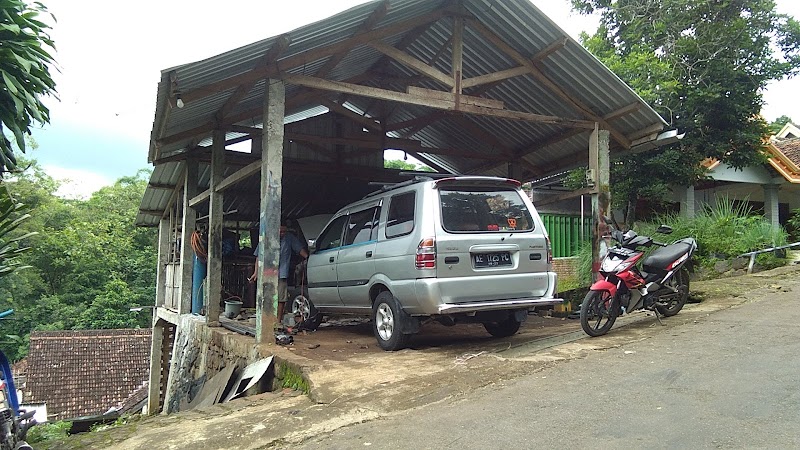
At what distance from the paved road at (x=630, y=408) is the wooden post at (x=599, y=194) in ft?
9.23

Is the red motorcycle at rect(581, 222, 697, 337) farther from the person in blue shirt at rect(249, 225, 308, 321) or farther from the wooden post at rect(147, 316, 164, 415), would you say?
the wooden post at rect(147, 316, 164, 415)

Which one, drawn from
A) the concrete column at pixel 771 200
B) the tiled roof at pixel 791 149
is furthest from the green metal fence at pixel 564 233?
the tiled roof at pixel 791 149

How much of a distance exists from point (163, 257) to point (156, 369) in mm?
3347

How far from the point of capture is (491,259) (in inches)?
237

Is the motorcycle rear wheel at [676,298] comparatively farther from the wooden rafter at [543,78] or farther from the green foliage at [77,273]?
the green foliage at [77,273]

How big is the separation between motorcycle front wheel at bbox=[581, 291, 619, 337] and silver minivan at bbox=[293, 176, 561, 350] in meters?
0.49

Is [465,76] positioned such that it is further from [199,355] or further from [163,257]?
[163,257]

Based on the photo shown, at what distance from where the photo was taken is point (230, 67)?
6.26 metres

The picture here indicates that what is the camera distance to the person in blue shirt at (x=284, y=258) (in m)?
7.84

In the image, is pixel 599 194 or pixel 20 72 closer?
pixel 20 72

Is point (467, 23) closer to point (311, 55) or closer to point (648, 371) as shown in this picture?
point (311, 55)

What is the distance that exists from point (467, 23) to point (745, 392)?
5503 millimetres

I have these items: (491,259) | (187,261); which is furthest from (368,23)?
(187,261)

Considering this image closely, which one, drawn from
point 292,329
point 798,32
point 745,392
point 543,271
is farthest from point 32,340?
point 798,32
